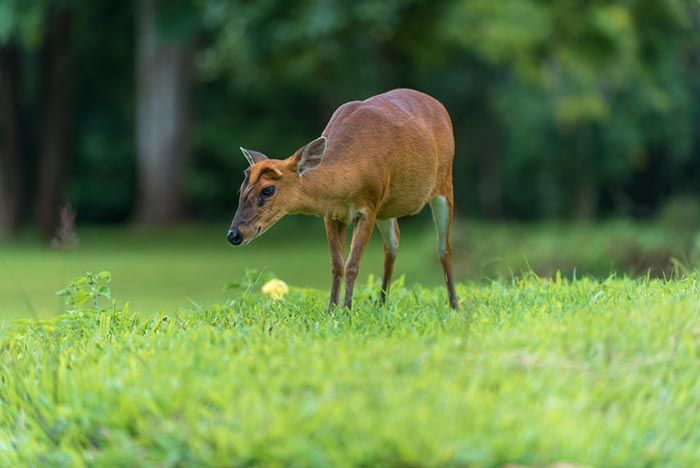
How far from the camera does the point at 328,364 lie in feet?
13.6

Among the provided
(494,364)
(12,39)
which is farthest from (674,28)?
(494,364)

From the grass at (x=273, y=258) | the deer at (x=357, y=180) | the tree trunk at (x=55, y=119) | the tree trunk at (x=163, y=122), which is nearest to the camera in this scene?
the deer at (x=357, y=180)

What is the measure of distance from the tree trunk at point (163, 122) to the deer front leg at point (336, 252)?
2113 centimetres

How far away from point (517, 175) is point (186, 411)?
37950 mm

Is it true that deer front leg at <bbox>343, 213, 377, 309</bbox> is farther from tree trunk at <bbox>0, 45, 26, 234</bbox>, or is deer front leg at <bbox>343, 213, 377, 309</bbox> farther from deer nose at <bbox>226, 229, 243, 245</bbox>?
tree trunk at <bbox>0, 45, 26, 234</bbox>

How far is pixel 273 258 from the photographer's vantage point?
21641 mm

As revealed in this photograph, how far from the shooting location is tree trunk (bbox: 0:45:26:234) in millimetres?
28750

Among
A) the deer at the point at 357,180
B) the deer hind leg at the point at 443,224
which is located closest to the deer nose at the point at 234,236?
the deer at the point at 357,180

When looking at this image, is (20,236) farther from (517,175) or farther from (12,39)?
(517,175)

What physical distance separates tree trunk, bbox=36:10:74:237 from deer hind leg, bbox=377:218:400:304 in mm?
22016

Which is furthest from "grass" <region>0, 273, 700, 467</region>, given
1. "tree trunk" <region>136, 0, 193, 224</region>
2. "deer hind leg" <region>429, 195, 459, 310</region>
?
"tree trunk" <region>136, 0, 193, 224</region>

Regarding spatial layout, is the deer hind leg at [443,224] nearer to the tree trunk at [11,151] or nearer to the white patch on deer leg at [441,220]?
the white patch on deer leg at [441,220]

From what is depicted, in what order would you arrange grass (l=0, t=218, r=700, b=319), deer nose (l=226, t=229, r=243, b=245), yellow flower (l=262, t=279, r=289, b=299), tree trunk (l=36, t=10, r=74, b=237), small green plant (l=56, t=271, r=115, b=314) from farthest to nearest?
tree trunk (l=36, t=10, r=74, b=237), grass (l=0, t=218, r=700, b=319), yellow flower (l=262, t=279, r=289, b=299), small green plant (l=56, t=271, r=115, b=314), deer nose (l=226, t=229, r=243, b=245)

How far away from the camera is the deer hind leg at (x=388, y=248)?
6371mm
